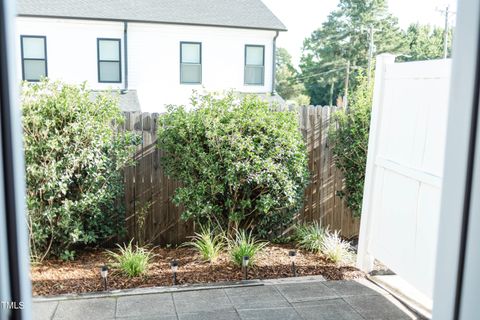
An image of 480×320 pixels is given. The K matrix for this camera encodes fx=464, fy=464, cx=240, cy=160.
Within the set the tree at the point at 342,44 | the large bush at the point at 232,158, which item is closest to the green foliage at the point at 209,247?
the large bush at the point at 232,158

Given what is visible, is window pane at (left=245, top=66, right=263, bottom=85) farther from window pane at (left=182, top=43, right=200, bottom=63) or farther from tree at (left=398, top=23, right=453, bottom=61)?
tree at (left=398, top=23, right=453, bottom=61)

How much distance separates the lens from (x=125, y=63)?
10.4 m

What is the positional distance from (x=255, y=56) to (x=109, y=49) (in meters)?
3.45

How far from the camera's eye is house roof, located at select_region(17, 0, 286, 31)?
32.7ft

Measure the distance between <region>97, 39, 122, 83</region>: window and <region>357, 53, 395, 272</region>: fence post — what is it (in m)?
7.76

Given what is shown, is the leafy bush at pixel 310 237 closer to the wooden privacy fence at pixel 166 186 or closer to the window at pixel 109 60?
the wooden privacy fence at pixel 166 186

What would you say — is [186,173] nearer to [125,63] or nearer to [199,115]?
[199,115]

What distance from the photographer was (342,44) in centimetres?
2322

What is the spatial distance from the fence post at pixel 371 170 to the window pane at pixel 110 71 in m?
7.76

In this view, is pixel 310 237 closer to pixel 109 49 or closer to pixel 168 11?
pixel 109 49

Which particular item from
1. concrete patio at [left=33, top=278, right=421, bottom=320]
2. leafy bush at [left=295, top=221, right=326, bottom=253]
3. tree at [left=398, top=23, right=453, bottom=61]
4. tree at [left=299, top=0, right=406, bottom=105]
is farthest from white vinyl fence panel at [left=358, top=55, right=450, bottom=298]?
tree at [left=299, top=0, right=406, bottom=105]

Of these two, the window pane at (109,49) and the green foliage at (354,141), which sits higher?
the window pane at (109,49)

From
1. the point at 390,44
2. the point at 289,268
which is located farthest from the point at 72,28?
the point at 390,44

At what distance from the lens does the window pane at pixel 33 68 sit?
32.2 feet
